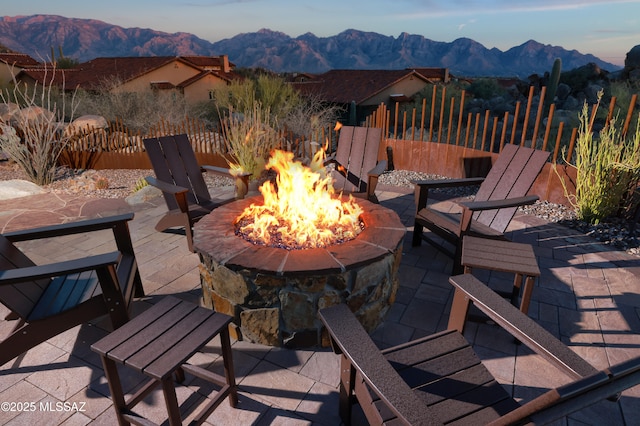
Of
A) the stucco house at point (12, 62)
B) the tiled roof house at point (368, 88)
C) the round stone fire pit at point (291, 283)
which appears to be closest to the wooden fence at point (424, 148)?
the round stone fire pit at point (291, 283)

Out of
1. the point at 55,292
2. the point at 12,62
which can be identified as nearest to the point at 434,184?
the point at 55,292

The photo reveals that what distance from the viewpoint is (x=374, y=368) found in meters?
1.38

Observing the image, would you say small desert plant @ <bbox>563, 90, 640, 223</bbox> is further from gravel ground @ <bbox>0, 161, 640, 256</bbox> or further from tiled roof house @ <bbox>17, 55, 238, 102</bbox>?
tiled roof house @ <bbox>17, 55, 238, 102</bbox>

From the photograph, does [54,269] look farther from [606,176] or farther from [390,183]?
[606,176]

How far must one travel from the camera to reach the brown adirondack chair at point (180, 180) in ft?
12.0

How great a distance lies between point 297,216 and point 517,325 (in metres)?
1.82

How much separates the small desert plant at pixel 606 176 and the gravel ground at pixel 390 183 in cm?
18

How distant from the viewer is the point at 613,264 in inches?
138

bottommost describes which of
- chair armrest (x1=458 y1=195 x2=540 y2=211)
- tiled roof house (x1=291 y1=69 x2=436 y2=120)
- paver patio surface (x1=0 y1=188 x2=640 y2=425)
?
paver patio surface (x1=0 y1=188 x2=640 y2=425)

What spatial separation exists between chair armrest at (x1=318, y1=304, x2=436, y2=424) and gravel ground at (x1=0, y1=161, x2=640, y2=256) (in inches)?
148

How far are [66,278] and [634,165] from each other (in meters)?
5.78

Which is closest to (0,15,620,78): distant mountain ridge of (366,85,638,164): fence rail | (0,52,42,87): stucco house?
(0,52,42,87): stucco house

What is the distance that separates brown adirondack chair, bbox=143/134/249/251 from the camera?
3.66m

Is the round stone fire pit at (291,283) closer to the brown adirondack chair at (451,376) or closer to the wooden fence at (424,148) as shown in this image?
the brown adirondack chair at (451,376)
